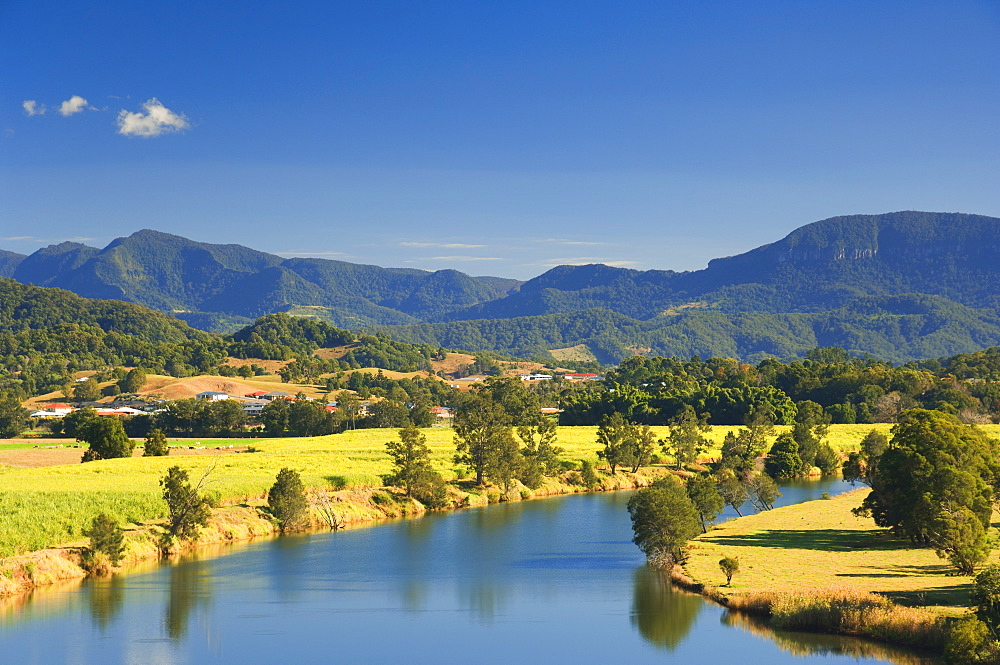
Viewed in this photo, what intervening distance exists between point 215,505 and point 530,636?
92.9 ft

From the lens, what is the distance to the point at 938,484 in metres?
45.8

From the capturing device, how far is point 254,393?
189 meters

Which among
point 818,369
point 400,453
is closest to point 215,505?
point 400,453

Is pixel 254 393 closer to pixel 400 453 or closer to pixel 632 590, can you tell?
pixel 400 453

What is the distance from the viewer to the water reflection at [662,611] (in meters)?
38.1

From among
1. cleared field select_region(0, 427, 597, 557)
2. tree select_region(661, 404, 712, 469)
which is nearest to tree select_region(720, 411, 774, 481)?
tree select_region(661, 404, 712, 469)

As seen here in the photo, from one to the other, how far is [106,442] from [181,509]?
3110cm

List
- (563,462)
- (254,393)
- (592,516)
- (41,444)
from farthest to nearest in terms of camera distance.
A: (254,393) → (41,444) → (563,462) → (592,516)

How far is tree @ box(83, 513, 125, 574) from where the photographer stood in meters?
47.9

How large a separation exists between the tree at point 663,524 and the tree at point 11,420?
100519 millimetres

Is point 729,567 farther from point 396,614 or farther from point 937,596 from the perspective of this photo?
point 396,614

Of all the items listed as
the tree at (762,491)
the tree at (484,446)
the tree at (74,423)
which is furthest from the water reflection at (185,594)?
the tree at (74,423)

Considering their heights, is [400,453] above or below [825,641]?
above

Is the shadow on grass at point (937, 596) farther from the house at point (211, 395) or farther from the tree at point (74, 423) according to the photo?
the house at point (211, 395)
